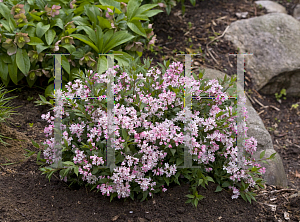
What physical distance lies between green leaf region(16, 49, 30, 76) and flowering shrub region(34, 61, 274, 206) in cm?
112

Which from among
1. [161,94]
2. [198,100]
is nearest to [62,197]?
[161,94]

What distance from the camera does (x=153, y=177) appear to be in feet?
7.96

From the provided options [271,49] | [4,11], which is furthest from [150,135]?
[271,49]

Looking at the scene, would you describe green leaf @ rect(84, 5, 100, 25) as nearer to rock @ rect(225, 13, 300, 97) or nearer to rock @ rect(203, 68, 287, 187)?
rock @ rect(203, 68, 287, 187)

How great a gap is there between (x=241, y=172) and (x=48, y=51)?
95.5 inches

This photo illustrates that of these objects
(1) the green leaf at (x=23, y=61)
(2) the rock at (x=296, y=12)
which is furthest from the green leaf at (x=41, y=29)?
(2) the rock at (x=296, y=12)

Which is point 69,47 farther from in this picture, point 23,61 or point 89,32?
point 23,61

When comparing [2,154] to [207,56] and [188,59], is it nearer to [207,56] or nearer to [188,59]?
[188,59]

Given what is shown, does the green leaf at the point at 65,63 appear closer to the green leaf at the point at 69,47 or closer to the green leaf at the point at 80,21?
the green leaf at the point at 69,47

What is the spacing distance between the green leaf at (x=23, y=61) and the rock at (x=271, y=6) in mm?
4665

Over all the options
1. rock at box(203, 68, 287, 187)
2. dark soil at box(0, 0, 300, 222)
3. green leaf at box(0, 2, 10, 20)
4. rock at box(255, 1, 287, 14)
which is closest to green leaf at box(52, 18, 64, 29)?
green leaf at box(0, 2, 10, 20)

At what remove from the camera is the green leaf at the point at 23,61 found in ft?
11.2

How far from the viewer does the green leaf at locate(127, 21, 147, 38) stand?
3.79 meters

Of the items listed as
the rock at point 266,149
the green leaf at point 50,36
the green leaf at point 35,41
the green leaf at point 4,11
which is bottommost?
the rock at point 266,149
